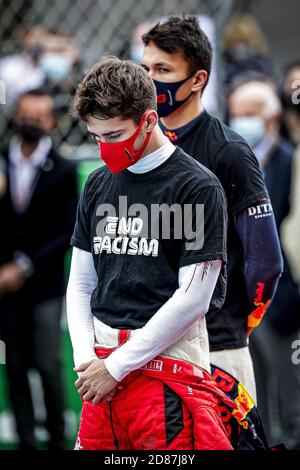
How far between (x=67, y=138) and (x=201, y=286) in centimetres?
327

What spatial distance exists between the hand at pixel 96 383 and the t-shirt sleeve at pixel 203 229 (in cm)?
39

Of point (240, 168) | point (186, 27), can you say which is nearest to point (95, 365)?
point (240, 168)

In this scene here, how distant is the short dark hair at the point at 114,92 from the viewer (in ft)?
9.28

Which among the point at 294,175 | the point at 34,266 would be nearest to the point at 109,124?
the point at 294,175

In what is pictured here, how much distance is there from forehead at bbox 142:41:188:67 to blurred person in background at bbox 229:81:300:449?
4.35 ft

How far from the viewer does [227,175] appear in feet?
10.4

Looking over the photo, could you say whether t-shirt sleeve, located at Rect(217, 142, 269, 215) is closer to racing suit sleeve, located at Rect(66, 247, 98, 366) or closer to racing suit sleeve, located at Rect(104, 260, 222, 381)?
racing suit sleeve, located at Rect(104, 260, 222, 381)

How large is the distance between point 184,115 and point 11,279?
227 cm

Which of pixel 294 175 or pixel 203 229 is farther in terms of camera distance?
pixel 294 175

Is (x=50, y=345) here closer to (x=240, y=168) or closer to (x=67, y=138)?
(x=67, y=138)

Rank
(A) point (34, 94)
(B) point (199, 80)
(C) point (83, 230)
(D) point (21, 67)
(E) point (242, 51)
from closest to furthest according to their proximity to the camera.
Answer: (C) point (83, 230) → (B) point (199, 80) → (A) point (34, 94) → (D) point (21, 67) → (E) point (242, 51)

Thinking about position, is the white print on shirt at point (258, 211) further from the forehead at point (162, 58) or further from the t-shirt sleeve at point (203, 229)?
the forehead at point (162, 58)

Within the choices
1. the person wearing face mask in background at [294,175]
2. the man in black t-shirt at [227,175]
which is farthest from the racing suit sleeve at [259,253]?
the person wearing face mask in background at [294,175]

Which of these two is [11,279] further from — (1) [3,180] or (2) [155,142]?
(2) [155,142]
